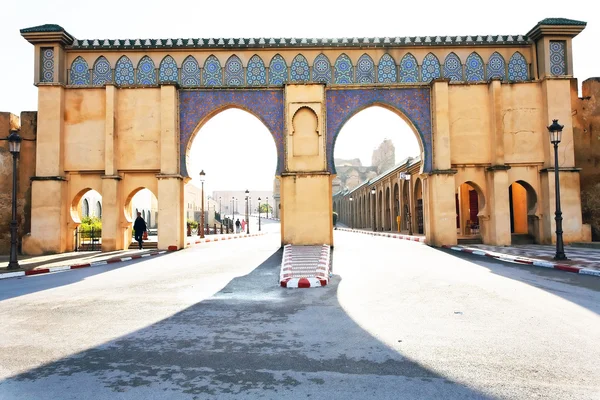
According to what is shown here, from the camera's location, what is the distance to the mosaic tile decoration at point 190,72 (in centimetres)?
1652

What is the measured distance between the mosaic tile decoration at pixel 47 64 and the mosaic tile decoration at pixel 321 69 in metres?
9.68

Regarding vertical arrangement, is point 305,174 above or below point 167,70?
below

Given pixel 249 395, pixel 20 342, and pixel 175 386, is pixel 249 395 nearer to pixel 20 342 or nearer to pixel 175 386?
pixel 175 386

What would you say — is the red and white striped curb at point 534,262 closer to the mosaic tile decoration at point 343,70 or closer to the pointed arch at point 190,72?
the mosaic tile decoration at point 343,70

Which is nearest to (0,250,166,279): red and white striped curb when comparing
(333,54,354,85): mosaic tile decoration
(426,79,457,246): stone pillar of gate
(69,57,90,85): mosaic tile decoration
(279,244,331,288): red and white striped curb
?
(279,244,331,288): red and white striped curb

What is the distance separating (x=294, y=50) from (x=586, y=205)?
→ 12666 mm

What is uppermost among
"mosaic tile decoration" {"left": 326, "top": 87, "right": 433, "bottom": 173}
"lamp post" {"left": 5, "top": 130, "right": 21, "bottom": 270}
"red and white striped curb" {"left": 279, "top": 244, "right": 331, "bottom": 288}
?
"mosaic tile decoration" {"left": 326, "top": 87, "right": 433, "bottom": 173}

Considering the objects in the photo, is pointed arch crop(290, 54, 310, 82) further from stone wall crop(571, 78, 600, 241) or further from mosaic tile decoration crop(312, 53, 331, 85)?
stone wall crop(571, 78, 600, 241)

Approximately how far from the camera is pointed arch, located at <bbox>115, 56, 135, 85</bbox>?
16.4 m

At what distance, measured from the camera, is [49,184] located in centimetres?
1531

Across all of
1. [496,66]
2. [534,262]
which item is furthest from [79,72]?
[534,262]

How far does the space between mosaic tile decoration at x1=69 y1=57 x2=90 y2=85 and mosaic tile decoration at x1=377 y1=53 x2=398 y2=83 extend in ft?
36.5

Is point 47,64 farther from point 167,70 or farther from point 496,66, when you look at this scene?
point 496,66

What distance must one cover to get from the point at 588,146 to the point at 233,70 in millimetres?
13938
